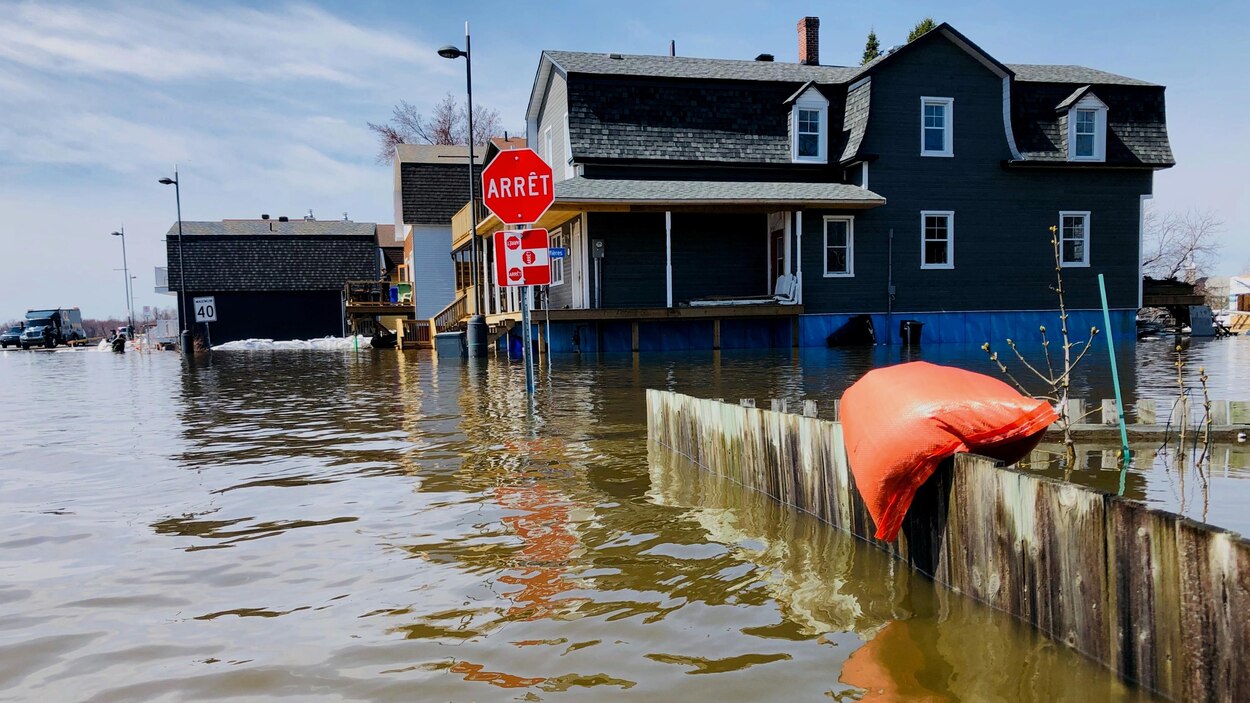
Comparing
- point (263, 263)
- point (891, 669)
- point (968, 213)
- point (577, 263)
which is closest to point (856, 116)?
point (968, 213)

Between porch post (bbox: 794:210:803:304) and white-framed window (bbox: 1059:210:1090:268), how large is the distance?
8.17 m

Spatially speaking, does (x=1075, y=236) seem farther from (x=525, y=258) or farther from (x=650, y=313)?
(x=525, y=258)

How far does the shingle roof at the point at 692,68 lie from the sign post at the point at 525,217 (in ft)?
37.7

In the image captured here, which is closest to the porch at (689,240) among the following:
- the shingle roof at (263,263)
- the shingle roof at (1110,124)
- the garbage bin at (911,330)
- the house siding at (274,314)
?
the garbage bin at (911,330)

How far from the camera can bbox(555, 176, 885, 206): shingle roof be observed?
2016 cm

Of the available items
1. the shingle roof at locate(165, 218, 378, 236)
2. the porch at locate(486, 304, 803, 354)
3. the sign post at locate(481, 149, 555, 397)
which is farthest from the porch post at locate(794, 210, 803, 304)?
the shingle roof at locate(165, 218, 378, 236)

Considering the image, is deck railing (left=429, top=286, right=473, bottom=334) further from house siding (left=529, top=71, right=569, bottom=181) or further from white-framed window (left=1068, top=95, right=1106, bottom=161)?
white-framed window (left=1068, top=95, right=1106, bottom=161)

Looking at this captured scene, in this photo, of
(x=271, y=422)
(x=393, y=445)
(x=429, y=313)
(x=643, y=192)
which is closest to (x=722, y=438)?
(x=393, y=445)

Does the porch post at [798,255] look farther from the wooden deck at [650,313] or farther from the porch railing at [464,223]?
the porch railing at [464,223]

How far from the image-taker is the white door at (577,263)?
2239 cm

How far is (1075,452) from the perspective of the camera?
6.81 meters

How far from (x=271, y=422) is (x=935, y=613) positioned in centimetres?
909

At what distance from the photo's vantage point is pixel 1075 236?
25.1 metres

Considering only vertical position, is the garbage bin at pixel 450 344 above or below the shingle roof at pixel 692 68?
below
